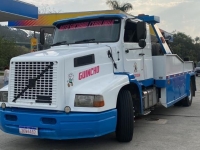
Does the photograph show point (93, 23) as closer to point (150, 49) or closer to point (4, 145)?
point (150, 49)

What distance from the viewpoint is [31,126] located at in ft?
17.4

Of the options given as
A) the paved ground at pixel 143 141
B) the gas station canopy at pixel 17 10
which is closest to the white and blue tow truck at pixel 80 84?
the paved ground at pixel 143 141

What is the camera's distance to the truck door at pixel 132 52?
6.82 meters

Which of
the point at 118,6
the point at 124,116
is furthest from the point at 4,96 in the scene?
the point at 118,6

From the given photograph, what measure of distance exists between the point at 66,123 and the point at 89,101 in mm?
522

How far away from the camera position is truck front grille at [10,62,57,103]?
5324mm

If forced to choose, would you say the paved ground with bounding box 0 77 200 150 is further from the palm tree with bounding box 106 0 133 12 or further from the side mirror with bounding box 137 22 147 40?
the palm tree with bounding box 106 0 133 12

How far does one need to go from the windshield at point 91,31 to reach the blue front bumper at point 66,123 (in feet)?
6.34

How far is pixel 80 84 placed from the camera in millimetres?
5496

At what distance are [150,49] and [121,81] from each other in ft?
8.36

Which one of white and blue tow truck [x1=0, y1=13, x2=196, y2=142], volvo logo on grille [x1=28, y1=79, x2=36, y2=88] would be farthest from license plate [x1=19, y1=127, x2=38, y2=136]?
volvo logo on grille [x1=28, y1=79, x2=36, y2=88]

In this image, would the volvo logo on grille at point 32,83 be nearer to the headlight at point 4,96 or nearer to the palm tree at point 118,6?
the headlight at point 4,96

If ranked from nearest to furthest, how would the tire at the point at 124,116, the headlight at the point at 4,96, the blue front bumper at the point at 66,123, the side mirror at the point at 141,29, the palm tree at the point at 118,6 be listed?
1. the blue front bumper at the point at 66,123
2. the headlight at the point at 4,96
3. the tire at the point at 124,116
4. the side mirror at the point at 141,29
5. the palm tree at the point at 118,6

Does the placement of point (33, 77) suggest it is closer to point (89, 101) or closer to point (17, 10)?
point (89, 101)
